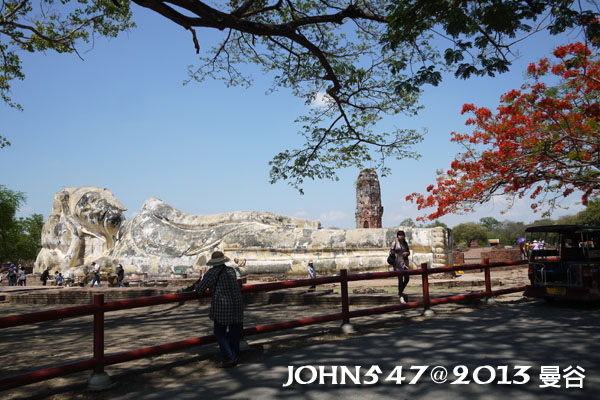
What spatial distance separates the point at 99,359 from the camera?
4.23m

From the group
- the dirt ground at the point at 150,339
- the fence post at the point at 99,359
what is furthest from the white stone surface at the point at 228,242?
the fence post at the point at 99,359

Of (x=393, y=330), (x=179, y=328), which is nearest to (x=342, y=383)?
(x=393, y=330)

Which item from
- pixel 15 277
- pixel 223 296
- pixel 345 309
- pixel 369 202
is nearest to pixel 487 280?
pixel 345 309

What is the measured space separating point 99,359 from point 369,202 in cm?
2877

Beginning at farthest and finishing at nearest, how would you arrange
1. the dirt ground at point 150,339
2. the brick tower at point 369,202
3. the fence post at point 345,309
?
the brick tower at point 369,202
the fence post at point 345,309
the dirt ground at point 150,339

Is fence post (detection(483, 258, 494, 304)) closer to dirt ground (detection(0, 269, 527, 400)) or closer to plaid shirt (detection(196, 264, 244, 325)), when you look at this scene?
dirt ground (detection(0, 269, 527, 400))

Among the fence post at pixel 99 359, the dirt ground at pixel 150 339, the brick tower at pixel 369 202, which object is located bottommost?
the dirt ground at pixel 150 339

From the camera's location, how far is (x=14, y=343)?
684 cm

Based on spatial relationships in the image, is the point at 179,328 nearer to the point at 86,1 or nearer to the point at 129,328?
the point at 129,328

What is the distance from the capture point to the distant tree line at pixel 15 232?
37.3 meters

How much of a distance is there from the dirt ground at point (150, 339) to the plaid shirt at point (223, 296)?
0.53 metres

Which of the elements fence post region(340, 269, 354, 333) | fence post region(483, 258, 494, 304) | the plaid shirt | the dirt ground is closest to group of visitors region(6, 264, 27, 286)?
the dirt ground

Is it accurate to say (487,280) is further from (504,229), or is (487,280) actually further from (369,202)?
(504,229)

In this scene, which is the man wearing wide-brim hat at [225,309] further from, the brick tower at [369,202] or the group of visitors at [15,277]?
the brick tower at [369,202]
